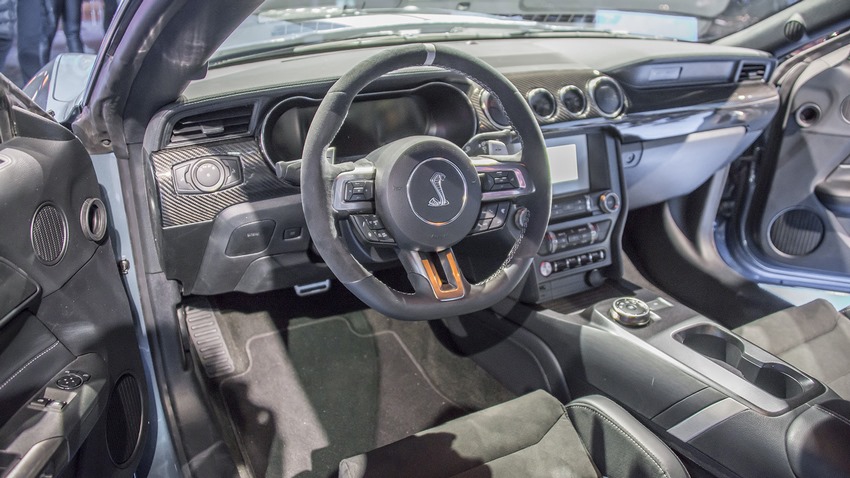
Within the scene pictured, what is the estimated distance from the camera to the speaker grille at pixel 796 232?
2.52 meters

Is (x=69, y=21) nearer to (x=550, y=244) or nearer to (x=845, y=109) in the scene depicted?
(x=550, y=244)

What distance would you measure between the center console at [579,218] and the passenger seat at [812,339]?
1.66 ft

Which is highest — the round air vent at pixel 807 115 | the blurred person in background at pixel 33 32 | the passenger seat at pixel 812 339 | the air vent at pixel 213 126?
the blurred person in background at pixel 33 32

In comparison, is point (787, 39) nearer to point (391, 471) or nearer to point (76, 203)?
point (391, 471)

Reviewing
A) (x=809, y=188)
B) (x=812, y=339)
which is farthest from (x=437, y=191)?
(x=809, y=188)

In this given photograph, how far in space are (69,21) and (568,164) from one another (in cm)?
240

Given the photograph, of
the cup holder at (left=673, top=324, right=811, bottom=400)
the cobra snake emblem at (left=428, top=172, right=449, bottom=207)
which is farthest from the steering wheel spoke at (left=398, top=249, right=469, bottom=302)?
the cup holder at (left=673, top=324, right=811, bottom=400)

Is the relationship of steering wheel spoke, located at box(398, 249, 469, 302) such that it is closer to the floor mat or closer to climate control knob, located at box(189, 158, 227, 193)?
climate control knob, located at box(189, 158, 227, 193)

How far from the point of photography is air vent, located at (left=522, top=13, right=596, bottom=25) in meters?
2.40

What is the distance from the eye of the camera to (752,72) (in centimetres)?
244

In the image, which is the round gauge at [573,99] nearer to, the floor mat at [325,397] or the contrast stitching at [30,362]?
the floor mat at [325,397]

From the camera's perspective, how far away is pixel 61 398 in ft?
4.24

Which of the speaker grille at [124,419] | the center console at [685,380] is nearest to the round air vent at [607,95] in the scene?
the center console at [685,380]

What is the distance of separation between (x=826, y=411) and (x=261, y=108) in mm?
1591
